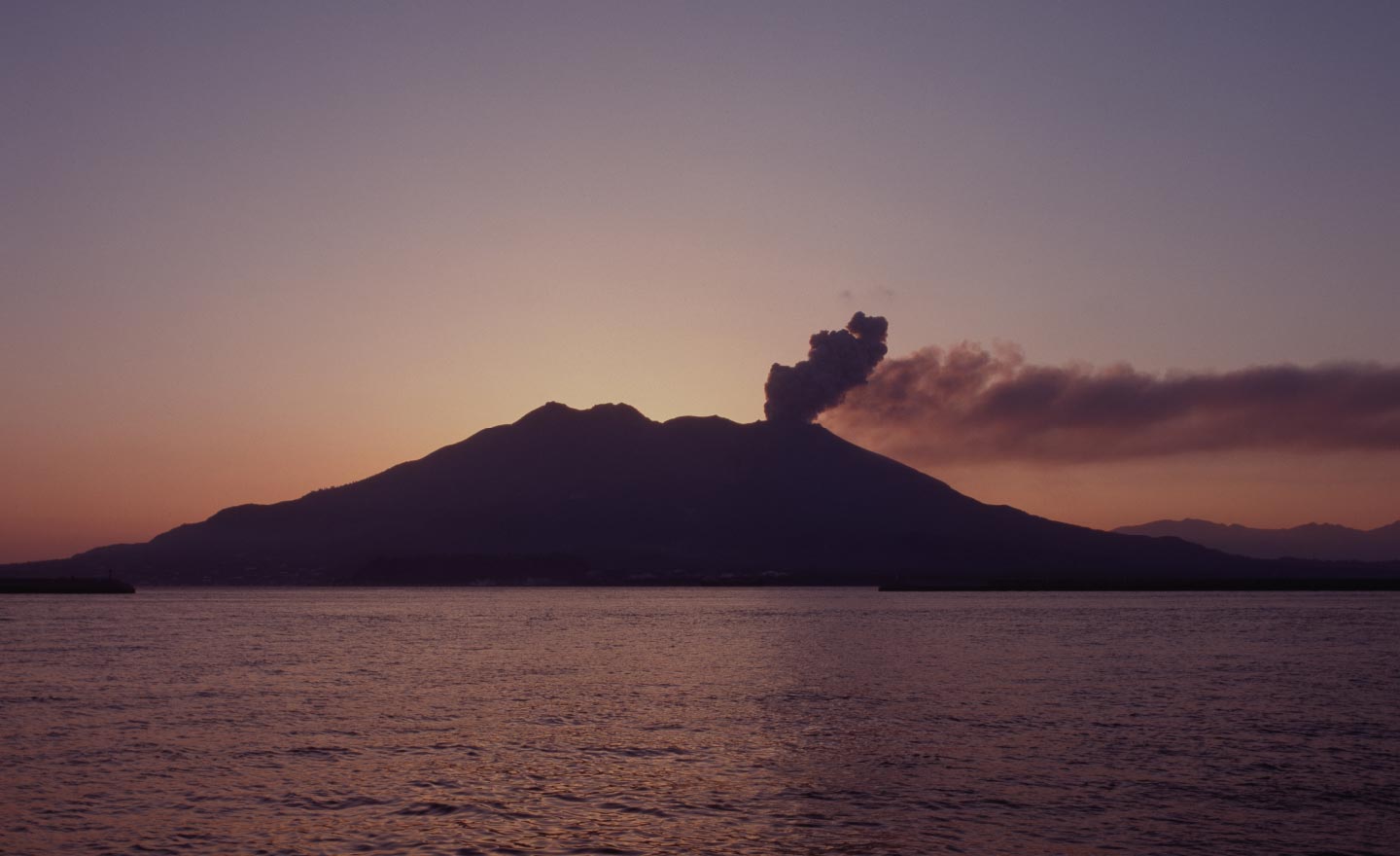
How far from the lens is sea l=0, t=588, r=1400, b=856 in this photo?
68.3 ft

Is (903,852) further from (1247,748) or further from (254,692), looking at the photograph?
(254,692)

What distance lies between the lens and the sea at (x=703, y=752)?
20812 mm

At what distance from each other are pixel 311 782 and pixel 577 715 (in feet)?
40.7

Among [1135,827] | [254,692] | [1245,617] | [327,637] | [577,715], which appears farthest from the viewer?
[1245,617]

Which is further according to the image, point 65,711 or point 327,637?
point 327,637

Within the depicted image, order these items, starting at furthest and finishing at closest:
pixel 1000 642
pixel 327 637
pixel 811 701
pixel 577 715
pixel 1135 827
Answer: pixel 327 637, pixel 1000 642, pixel 811 701, pixel 577 715, pixel 1135 827

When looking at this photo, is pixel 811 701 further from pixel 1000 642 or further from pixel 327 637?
pixel 327 637

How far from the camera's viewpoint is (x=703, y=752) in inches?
1169

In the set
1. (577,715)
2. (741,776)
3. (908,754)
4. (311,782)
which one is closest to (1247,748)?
(908,754)

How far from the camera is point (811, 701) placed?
1619 inches

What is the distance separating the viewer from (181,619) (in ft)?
370

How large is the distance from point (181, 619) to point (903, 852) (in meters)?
109

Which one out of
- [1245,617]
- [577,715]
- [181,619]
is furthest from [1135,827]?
[181,619]

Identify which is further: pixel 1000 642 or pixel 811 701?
pixel 1000 642
